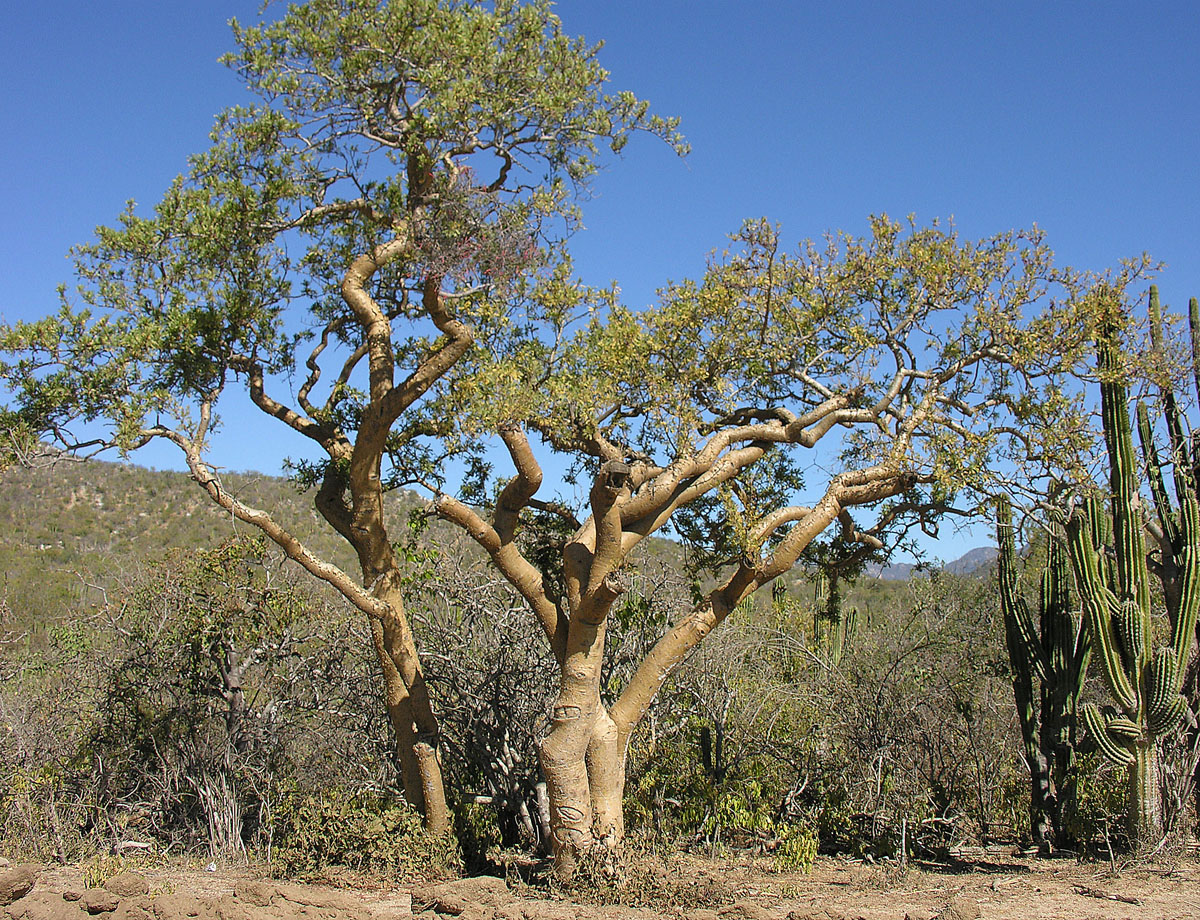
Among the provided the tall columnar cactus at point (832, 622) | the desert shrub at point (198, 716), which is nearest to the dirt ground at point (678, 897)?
the desert shrub at point (198, 716)

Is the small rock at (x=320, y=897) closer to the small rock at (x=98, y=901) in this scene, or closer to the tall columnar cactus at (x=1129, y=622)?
the small rock at (x=98, y=901)

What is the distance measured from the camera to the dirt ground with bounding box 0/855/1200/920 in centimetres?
681

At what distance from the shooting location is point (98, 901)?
6863 millimetres

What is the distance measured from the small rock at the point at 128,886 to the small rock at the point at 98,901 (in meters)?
0.26

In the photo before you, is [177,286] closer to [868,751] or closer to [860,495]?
[860,495]

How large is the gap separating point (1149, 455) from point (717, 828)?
5.74 m

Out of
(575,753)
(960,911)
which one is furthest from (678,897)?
(960,911)

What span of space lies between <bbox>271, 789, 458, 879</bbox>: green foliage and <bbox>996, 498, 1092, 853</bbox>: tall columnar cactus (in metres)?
5.88

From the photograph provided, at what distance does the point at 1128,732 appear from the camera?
8.51 m

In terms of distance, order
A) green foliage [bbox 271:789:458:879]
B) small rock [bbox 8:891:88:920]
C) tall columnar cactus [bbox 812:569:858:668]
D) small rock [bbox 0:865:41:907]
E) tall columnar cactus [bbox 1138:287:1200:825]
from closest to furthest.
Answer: small rock [bbox 8:891:88:920]
small rock [bbox 0:865:41:907]
green foliage [bbox 271:789:458:879]
tall columnar cactus [bbox 1138:287:1200:825]
tall columnar cactus [bbox 812:569:858:668]

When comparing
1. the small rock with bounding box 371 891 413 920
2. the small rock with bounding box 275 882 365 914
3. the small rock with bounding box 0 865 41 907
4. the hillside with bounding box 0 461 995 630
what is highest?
the hillside with bounding box 0 461 995 630

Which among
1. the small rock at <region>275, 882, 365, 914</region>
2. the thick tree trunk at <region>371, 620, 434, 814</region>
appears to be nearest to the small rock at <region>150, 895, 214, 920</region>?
the small rock at <region>275, 882, 365, 914</region>

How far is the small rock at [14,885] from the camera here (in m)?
6.92

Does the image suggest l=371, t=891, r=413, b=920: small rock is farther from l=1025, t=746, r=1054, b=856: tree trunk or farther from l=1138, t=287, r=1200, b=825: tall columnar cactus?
l=1138, t=287, r=1200, b=825: tall columnar cactus
